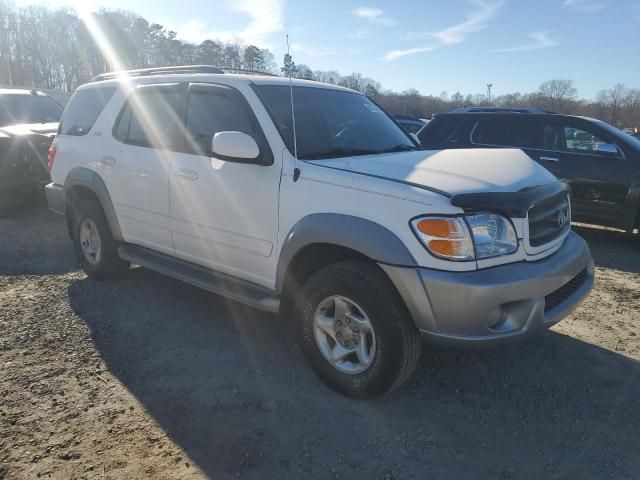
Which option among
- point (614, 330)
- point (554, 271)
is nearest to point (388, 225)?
point (554, 271)

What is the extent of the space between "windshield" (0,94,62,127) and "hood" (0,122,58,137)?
0.35 m

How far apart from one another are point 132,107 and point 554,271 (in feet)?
12.2

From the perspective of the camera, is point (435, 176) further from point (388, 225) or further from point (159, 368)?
point (159, 368)

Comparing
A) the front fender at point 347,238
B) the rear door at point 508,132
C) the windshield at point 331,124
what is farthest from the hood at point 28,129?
the rear door at point 508,132

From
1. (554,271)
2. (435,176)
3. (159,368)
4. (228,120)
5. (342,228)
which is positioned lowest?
(159,368)

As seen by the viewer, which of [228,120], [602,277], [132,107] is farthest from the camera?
[602,277]

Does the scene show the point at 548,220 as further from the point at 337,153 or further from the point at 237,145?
the point at 237,145

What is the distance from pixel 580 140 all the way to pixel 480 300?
561 cm

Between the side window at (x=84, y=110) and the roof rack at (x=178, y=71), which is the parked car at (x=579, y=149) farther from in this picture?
the side window at (x=84, y=110)

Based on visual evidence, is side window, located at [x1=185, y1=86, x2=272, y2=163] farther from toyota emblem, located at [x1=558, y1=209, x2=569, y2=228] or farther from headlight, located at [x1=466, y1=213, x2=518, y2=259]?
toyota emblem, located at [x1=558, y1=209, x2=569, y2=228]

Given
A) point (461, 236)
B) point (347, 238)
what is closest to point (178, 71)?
point (347, 238)

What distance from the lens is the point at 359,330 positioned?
290 centimetres

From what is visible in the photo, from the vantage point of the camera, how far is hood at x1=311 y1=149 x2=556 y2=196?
8.96ft

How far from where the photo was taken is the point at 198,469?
243 cm
